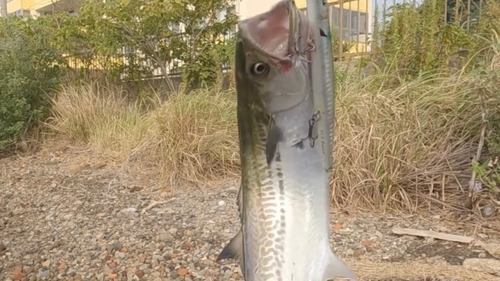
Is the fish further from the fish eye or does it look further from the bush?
the bush

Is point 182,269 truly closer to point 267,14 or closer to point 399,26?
point 267,14

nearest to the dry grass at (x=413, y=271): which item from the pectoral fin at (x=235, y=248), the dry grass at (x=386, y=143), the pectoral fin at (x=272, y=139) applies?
the dry grass at (x=386, y=143)

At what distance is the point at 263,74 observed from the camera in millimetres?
1167

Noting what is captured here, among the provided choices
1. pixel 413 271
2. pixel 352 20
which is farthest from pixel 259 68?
pixel 352 20

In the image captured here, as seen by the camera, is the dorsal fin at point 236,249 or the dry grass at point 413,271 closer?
the dorsal fin at point 236,249

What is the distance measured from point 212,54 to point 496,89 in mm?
5636

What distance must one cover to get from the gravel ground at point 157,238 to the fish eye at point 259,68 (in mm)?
2680

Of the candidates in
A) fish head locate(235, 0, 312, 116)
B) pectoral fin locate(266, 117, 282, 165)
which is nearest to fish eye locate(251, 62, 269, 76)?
fish head locate(235, 0, 312, 116)

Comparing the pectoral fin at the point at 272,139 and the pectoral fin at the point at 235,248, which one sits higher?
the pectoral fin at the point at 272,139

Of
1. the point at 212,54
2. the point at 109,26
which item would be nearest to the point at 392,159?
the point at 212,54

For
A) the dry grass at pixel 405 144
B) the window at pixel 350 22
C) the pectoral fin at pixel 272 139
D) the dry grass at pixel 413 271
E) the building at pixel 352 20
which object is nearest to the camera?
the pectoral fin at pixel 272 139

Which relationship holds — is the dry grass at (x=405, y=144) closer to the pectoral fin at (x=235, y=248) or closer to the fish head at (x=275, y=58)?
the pectoral fin at (x=235, y=248)

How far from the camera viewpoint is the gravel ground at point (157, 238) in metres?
3.82

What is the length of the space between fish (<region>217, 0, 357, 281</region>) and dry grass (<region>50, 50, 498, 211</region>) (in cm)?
349
